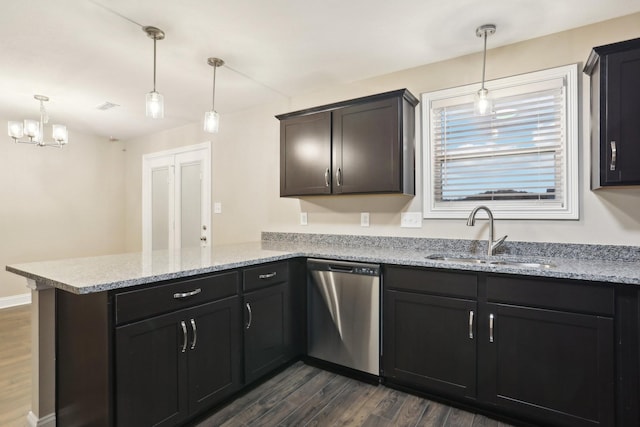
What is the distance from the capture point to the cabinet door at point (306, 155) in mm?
2750

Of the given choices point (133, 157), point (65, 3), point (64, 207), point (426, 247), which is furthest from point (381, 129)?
point (64, 207)

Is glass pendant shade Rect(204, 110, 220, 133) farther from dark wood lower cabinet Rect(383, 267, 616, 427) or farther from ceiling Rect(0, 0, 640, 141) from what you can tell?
dark wood lower cabinet Rect(383, 267, 616, 427)

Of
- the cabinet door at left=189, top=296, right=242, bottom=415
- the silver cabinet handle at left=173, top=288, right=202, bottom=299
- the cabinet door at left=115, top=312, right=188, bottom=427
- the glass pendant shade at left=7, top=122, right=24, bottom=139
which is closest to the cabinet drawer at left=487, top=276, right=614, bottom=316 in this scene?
the cabinet door at left=189, top=296, right=242, bottom=415

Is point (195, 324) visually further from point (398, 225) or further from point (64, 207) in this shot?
point (64, 207)

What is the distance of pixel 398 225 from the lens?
277cm

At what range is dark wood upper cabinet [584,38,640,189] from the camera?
175 cm

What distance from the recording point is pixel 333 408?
2.02 metres

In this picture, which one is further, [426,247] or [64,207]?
[64,207]

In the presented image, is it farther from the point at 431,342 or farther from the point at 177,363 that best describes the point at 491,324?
the point at 177,363

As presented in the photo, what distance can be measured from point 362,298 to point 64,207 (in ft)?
15.0

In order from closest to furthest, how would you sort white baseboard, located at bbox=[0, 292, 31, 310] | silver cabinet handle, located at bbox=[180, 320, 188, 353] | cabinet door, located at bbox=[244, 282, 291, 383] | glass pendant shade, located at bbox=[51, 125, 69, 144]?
silver cabinet handle, located at bbox=[180, 320, 188, 353], cabinet door, located at bbox=[244, 282, 291, 383], glass pendant shade, located at bbox=[51, 125, 69, 144], white baseboard, located at bbox=[0, 292, 31, 310]

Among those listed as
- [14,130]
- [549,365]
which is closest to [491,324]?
[549,365]

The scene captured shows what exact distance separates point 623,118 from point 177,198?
439cm

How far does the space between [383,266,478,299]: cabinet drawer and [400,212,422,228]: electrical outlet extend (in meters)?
0.63
